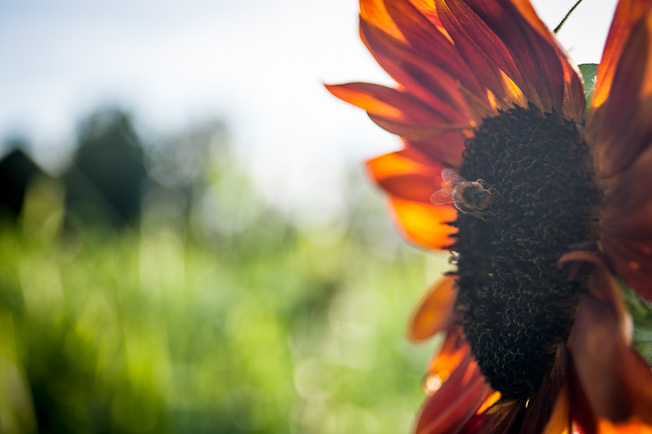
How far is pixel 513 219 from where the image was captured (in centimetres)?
28

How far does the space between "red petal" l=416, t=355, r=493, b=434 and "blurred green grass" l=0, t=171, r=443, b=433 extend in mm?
971

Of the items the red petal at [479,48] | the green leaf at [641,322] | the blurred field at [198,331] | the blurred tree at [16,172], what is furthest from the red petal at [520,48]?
the blurred tree at [16,172]

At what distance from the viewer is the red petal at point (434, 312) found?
1.24 ft

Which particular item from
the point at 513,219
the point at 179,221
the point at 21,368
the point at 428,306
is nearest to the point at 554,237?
the point at 513,219

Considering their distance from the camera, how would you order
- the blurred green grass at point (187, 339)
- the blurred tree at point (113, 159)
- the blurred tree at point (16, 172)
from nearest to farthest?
the blurred green grass at point (187, 339), the blurred tree at point (16, 172), the blurred tree at point (113, 159)

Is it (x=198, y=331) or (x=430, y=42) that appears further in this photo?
(x=198, y=331)

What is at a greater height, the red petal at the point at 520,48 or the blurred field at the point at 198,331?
the red petal at the point at 520,48

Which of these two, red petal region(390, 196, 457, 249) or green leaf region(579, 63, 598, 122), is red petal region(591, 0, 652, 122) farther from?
red petal region(390, 196, 457, 249)

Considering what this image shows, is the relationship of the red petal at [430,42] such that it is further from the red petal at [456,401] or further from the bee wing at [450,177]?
the red petal at [456,401]

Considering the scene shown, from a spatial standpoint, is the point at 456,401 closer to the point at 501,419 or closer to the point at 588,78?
the point at 501,419

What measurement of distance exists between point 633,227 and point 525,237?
0.07m

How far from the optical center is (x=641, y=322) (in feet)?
0.70

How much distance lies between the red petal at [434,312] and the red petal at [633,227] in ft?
0.53

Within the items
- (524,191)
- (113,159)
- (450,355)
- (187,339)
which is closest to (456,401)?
(450,355)
